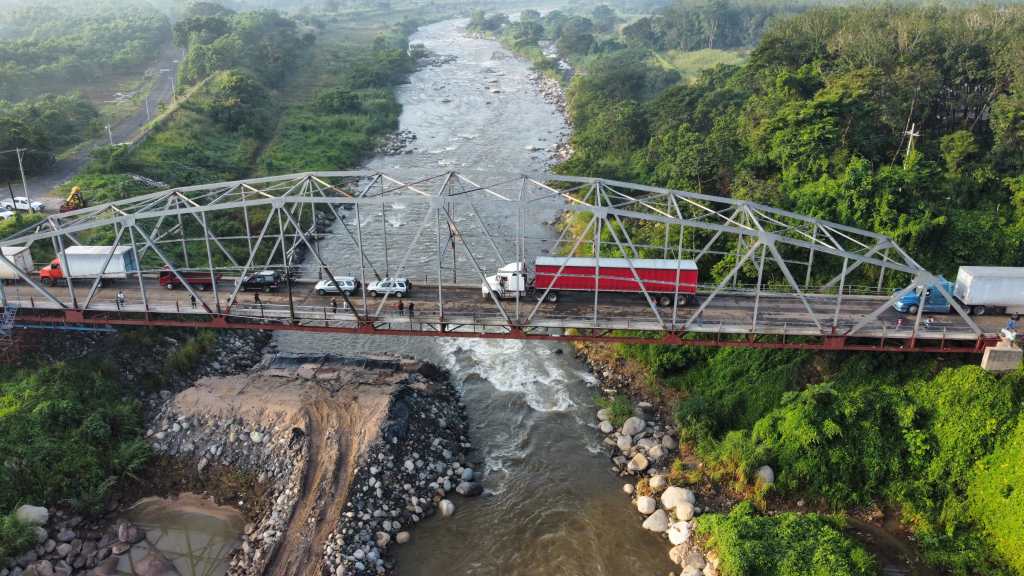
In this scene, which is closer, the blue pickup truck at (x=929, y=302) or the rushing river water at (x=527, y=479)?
the rushing river water at (x=527, y=479)

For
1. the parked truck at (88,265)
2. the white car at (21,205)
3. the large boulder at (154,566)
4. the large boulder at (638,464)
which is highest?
the parked truck at (88,265)

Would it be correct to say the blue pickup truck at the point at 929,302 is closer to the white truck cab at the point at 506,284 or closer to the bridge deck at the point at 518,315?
the bridge deck at the point at 518,315

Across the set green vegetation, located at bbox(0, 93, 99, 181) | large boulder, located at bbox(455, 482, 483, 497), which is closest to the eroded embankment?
large boulder, located at bbox(455, 482, 483, 497)

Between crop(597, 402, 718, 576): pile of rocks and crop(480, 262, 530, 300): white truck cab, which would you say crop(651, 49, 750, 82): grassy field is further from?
crop(597, 402, 718, 576): pile of rocks

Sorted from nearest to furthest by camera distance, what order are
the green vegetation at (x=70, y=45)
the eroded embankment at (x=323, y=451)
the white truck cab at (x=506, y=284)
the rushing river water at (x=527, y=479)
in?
the eroded embankment at (x=323, y=451) → the rushing river water at (x=527, y=479) → the white truck cab at (x=506, y=284) → the green vegetation at (x=70, y=45)

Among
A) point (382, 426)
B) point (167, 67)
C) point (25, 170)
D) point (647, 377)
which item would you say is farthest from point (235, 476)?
point (167, 67)

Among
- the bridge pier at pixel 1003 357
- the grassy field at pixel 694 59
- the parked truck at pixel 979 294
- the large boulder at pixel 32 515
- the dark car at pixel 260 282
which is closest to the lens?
the large boulder at pixel 32 515

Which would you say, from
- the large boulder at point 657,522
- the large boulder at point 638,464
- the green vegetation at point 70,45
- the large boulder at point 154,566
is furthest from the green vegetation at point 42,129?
the large boulder at point 657,522

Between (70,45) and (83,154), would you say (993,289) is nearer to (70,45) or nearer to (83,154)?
(83,154)
